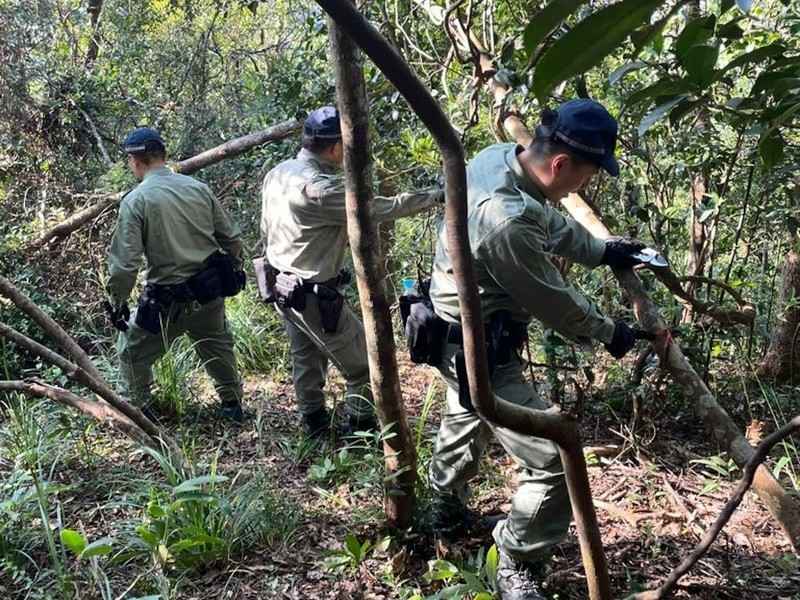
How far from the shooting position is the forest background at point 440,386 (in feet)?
8.84

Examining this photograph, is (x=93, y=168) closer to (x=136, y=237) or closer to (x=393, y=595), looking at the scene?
(x=136, y=237)

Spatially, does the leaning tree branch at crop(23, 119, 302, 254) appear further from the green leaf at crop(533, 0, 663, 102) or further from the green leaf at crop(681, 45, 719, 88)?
the green leaf at crop(533, 0, 663, 102)

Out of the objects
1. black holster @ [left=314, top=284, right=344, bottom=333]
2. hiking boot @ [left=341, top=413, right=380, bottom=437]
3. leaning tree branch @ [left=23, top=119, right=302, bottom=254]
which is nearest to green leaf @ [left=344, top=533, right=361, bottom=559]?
hiking boot @ [left=341, top=413, right=380, bottom=437]

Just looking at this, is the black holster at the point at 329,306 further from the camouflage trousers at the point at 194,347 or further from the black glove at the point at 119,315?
the black glove at the point at 119,315

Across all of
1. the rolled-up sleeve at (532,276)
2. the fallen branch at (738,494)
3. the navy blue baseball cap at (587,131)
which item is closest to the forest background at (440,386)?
the navy blue baseball cap at (587,131)

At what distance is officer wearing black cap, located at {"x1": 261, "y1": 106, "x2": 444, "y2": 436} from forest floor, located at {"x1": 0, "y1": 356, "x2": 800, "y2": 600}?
0.55m

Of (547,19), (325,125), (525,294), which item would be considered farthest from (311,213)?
(547,19)

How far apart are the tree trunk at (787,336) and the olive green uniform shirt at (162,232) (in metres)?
3.82

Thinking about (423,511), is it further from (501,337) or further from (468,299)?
(468,299)

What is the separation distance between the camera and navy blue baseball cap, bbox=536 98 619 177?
255 cm

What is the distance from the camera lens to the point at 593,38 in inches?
28.4

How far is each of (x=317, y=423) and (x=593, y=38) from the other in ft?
13.2

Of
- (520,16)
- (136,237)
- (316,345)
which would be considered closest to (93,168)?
(136,237)

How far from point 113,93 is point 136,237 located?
3.96m
